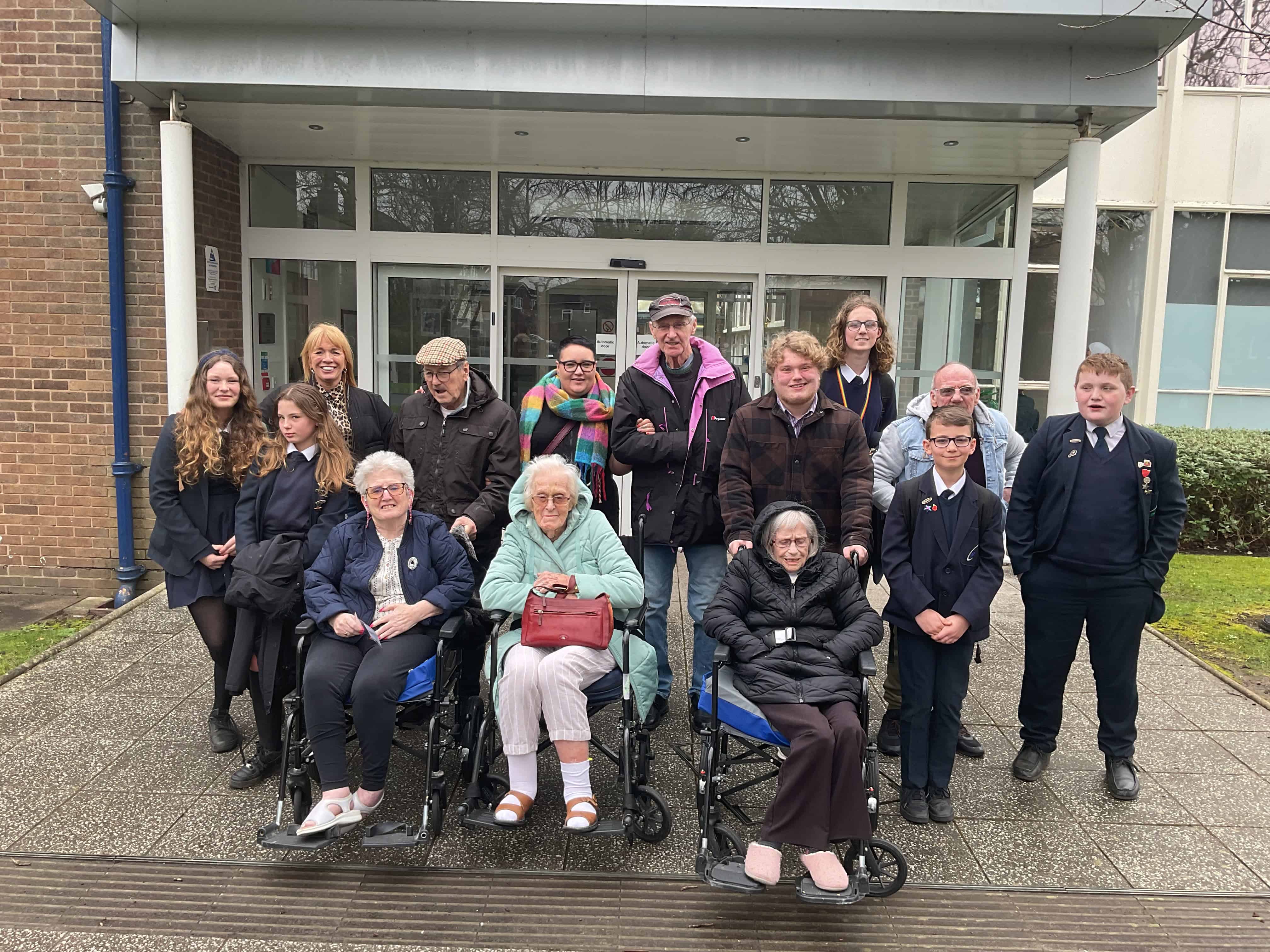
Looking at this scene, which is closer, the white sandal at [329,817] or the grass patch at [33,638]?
the white sandal at [329,817]

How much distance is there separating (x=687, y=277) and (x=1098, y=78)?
10.9 feet

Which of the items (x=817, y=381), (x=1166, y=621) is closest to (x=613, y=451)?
(x=817, y=381)

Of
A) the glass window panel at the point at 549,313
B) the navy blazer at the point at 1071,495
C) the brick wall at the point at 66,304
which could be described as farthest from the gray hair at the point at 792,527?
the brick wall at the point at 66,304

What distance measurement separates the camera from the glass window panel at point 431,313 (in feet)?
24.8

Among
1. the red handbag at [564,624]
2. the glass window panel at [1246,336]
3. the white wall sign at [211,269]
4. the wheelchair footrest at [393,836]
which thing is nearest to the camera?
the wheelchair footrest at [393,836]

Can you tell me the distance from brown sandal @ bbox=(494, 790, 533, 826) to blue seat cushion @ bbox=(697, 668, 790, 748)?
0.73 m

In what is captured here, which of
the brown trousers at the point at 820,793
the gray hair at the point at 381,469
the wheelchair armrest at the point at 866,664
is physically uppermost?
the gray hair at the point at 381,469

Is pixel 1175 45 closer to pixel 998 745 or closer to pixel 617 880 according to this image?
pixel 998 745

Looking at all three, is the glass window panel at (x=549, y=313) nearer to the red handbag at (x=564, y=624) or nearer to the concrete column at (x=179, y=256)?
the concrete column at (x=179, y=256)

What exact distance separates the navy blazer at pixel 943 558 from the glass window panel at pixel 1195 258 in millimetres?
8390

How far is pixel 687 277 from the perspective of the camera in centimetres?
761

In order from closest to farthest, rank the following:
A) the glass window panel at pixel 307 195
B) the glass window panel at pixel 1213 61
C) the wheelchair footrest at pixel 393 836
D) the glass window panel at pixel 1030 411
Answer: the wheelchair footrest at pixel 393 836 → the glass window panel at pixel 307 195 → the glass window panel at pixel 1030 411 → the glass window panel at pixel 1213 61

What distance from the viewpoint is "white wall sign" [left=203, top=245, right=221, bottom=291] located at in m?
6.75

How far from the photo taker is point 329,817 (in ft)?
9.96
